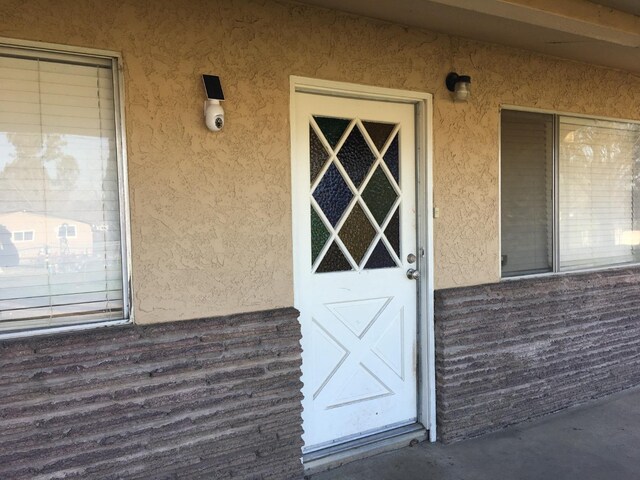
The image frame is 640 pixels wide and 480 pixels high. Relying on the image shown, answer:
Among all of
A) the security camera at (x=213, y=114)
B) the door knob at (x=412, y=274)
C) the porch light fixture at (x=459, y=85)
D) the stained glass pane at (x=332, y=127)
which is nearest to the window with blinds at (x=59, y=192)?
the security camera at (x=213, y=114)

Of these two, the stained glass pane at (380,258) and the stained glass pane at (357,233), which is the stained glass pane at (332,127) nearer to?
the stained glass pane at (357,233)

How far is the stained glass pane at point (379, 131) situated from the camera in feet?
12.3

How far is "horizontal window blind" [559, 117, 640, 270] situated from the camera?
4816 millimetres

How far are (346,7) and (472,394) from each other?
308 centimetres

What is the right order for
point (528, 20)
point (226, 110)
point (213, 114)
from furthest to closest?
point (528, 20)
point (226, 110)
point (213, 114)

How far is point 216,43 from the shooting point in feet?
10.0

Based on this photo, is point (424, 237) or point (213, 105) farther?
point (424, 237)

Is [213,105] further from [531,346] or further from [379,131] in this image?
[531,346]

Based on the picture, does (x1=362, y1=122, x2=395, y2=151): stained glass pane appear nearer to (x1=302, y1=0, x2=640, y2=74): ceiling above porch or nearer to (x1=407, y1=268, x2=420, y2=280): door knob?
(x1=302, y1=0, x2=640, y2=74): ceiling above porch

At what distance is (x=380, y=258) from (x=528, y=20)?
1932 millimetres

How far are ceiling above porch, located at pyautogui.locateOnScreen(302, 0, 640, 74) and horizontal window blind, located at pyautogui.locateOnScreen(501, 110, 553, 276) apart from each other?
64 centimetres

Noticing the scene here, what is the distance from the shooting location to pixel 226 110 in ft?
10.1

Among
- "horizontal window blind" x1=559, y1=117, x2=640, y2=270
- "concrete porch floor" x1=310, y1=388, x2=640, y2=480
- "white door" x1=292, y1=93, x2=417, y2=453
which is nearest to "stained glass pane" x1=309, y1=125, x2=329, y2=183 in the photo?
"white door" x1=292, y1=93, x2=417, y2=453

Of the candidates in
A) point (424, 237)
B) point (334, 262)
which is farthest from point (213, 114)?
point (424, 237)
